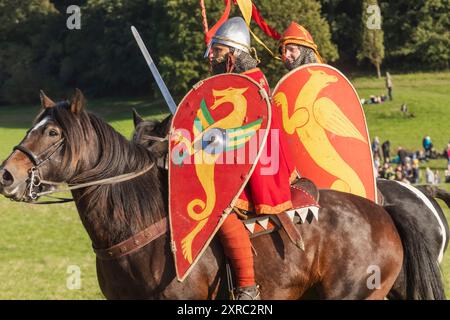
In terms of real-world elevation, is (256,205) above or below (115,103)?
above

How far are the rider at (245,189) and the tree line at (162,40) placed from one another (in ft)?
141

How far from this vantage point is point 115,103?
64.3 m

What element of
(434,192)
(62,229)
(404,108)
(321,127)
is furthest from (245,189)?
(404,108)

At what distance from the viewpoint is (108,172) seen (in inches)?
238

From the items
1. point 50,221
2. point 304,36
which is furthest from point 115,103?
point 304,36

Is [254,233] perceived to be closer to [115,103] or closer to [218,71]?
[218,71]

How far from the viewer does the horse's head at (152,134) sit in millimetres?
6570

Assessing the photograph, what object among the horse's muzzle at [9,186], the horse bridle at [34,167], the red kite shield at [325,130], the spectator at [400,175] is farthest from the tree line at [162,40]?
the horse's muzzle at [9,186]

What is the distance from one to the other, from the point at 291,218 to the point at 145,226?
3.56 feet

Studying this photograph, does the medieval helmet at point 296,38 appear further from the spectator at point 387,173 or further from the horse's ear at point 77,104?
the spectator at point 387,173

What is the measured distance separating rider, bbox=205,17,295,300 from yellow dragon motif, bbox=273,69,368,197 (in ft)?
3.60

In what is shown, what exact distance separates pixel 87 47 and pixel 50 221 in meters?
48.6

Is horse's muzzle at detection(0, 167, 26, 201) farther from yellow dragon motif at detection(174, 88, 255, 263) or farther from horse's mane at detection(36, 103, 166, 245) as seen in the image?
yellow dragon motif at detection(174, 88, 255, 263)

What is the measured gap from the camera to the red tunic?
6250 millimetres
